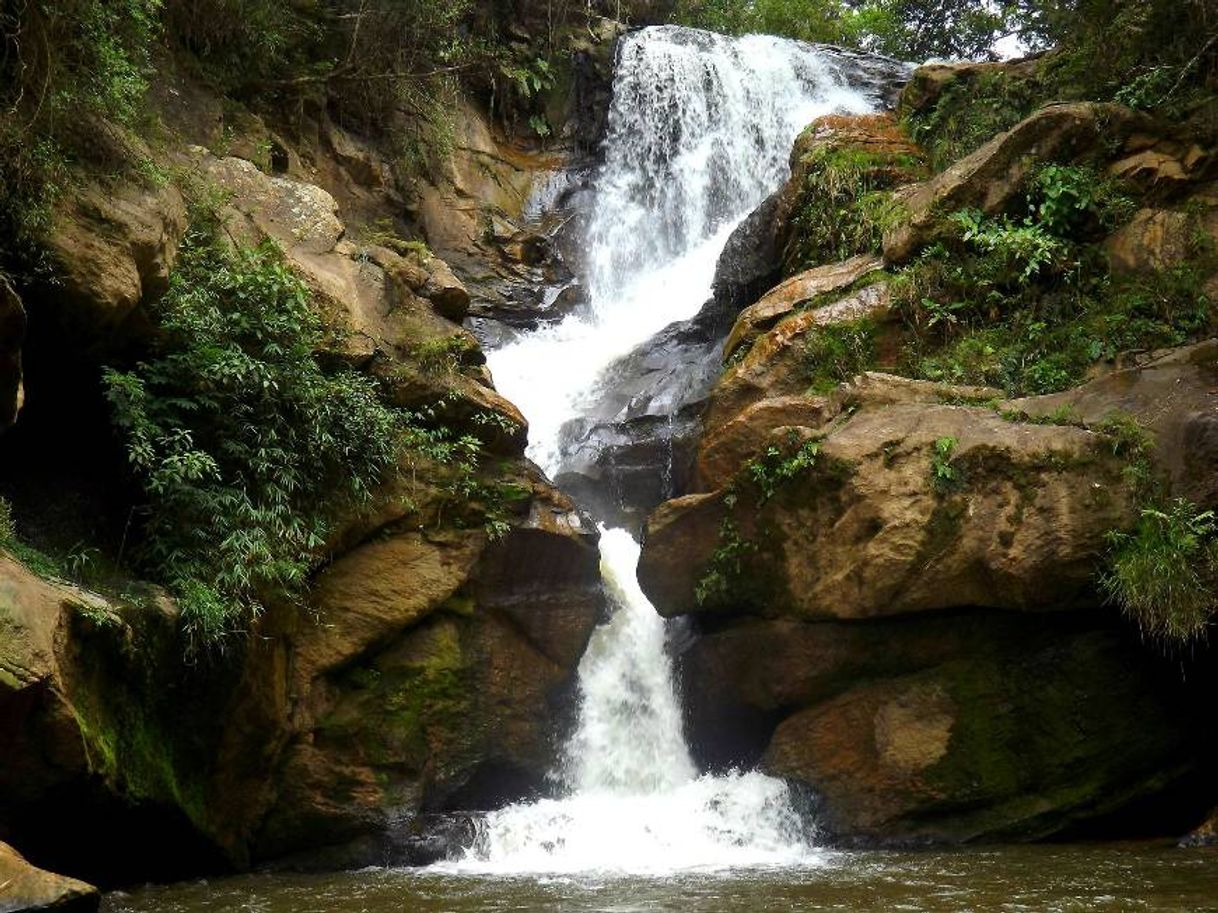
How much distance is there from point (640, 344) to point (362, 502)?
7.12m

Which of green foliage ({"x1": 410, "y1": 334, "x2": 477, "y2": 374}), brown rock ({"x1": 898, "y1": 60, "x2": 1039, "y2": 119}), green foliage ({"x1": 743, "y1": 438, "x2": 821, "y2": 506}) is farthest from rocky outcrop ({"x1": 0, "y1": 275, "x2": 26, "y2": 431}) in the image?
brown rock ({"x1": 898, "y1": 60, "x2": 1039, "y2": 119})

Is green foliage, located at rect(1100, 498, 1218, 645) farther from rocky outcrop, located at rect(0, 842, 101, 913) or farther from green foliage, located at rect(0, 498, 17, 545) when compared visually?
green foliage, located at rect(0, 498, 17, 545)

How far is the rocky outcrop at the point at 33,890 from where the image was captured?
193 inches

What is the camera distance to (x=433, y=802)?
9664mm

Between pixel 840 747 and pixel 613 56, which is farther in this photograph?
pixel 613 56

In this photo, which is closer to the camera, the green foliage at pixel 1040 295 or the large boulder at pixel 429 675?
the large boulder at pixel 429 675

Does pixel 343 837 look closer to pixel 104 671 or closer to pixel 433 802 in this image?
pixel 433 802

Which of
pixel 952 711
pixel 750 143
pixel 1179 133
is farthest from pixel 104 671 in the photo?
Answer: pixel 750 143

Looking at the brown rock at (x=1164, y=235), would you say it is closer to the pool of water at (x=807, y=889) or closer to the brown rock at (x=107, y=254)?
the pool of water at (x=807, y=889)

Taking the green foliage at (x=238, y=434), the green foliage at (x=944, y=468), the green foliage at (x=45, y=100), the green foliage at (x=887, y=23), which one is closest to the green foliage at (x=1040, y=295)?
the green foliage at (x=944, y=468)

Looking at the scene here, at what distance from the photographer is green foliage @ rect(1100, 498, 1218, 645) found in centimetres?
775

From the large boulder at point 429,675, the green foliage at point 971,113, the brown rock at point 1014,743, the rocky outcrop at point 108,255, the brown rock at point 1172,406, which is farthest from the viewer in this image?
the green foliage at point 971,113

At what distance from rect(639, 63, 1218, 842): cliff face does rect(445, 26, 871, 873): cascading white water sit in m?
0.67

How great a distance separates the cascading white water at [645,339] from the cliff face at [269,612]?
0.68 metres
